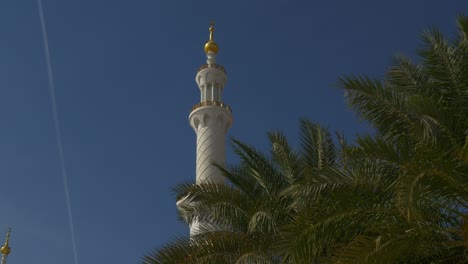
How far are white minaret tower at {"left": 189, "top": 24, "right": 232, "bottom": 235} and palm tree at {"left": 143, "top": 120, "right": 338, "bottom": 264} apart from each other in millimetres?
15517

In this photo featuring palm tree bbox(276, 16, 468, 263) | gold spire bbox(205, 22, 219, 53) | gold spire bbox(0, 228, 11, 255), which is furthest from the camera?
gold spire bbox(0, 228, 11, 255)

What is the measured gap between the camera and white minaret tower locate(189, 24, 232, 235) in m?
32.1

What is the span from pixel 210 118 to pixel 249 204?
65.1ft

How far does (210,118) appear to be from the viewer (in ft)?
112

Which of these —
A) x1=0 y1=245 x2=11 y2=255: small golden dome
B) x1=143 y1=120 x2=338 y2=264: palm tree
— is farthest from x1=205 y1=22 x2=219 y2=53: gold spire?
x1=0 y1=245 x2=11 y2=255: small golden dome

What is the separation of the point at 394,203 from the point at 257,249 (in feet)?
9.52

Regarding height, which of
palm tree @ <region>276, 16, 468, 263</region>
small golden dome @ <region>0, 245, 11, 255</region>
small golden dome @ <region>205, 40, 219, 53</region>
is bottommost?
palm tree @ <region>276, 16, 468, 263</region>

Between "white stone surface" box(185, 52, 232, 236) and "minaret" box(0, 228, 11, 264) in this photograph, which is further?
"minaret" box(0, 228, 11, 264)

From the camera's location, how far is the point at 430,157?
11.3 m

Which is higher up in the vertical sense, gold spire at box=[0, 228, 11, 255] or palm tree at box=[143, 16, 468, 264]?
gold spire at box=[0, 228, 11, 255]

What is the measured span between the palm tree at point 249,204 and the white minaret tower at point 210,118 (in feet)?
50.9

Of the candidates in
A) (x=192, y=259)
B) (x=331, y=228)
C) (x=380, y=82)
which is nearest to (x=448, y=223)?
(x=331, y=228)

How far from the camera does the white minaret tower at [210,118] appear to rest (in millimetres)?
32094

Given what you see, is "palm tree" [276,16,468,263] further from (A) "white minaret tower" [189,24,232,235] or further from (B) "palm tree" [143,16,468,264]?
(A) "white minaret tower" [189,24,232,235]
